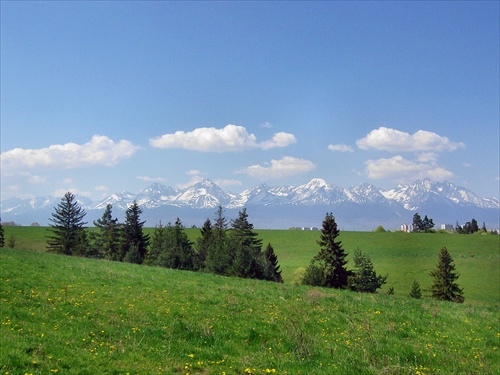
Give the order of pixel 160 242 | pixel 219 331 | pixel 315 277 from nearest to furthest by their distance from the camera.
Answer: pixel 219 331 → pixel 315 277 → pixel 160 242

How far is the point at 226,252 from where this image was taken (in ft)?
191

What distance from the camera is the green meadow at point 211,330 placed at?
34.5 ft

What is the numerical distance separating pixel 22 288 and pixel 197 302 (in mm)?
9012

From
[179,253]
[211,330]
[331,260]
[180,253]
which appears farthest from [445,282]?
[211,330]

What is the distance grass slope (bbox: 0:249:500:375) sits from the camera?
10477 millimetres

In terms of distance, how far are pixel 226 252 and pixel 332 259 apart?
1693 centimetres

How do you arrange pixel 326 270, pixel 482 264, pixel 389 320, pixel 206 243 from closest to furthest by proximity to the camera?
pixel 389 320 → pixel 326 270 → pixel 206 243 → pixel 482 264

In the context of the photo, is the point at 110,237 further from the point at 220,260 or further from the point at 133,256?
the point at 220,260

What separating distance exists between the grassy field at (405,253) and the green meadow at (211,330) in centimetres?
5064

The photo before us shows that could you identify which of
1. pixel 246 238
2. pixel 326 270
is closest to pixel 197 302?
pixel 326 270

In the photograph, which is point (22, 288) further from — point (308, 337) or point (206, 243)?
point (206, 243)

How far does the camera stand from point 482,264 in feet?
289

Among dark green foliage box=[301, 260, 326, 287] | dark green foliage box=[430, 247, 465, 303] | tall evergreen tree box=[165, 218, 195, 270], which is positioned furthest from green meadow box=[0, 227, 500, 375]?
tall evergreen tree box=[165, 218, 195, 270]

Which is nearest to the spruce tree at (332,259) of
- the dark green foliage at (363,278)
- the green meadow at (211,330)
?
the dark green foliage at (363,278)
